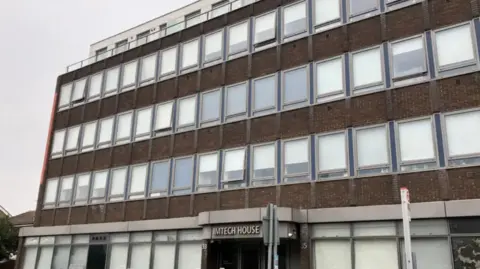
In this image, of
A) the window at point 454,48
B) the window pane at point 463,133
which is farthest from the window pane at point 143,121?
the window pane at point 463,133

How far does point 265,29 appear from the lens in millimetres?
19500

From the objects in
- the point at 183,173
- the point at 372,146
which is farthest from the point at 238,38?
the point at 372,146

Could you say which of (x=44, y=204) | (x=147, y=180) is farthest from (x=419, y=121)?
(x=44, y=204)

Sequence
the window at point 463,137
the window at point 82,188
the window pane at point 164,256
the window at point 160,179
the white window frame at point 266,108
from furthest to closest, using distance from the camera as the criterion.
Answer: the window at point 82,188 → the window at point 160,179 → the window pane at point 164,256 → the white window frame at point 266,108 → the window at point 463,137

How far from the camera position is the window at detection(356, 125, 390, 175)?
14.8 m

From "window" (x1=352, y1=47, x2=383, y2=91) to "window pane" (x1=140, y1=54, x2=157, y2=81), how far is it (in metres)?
10.8

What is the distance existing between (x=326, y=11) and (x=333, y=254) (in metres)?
8.90

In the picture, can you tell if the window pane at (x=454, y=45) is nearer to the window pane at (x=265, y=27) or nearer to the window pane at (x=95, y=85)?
the window pane at (x=265, y=27)

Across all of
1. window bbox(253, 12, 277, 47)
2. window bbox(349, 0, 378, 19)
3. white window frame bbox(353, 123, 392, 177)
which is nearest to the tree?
window bbox(253, 12, 277, 47)

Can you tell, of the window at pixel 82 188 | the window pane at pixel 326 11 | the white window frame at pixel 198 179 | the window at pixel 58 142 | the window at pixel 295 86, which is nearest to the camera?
the window at pixel 295 86

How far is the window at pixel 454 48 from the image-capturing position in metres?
14.1

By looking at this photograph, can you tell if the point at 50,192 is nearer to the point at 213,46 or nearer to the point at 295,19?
the point at 213,46

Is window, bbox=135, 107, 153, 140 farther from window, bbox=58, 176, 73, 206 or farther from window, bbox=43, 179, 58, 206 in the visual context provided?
window, bbox=43, 179, 58, 206

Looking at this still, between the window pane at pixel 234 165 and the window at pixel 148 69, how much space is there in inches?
269
